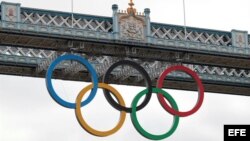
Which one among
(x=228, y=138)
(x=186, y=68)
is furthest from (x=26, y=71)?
(x=228, y=138)

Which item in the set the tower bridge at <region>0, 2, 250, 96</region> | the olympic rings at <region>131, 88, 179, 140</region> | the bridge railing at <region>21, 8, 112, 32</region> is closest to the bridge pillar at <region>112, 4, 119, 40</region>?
the tower bridge at <region>0, 2, 250, 96</region>

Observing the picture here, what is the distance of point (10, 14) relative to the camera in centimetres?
5659

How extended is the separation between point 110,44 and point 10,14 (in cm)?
581

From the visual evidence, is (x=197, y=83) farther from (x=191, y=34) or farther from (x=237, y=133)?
(x=237, y=133)

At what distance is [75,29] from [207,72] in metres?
12.0

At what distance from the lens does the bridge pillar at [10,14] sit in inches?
2210

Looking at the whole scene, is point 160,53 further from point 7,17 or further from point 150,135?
point 7,17

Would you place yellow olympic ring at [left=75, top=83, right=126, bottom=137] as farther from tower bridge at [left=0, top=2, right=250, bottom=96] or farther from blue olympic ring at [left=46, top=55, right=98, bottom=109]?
tower bridge at [left=0, top=2, right=250, bottom=96]

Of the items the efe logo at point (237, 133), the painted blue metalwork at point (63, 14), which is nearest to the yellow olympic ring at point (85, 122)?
the painted blue metalwork at point (63, 14)

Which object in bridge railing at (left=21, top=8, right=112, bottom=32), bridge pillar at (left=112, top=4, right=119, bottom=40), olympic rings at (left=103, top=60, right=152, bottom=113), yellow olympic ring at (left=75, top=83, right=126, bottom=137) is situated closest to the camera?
yellow olympic ring at (left=75, top=83, right=126, bottom=137)

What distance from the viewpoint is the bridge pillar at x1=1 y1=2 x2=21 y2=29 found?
56131mm

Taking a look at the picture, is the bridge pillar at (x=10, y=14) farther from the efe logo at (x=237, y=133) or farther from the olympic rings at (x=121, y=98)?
the efe logo at (x=237, y=133)

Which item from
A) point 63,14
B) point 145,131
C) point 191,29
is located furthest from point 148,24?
point 145,131

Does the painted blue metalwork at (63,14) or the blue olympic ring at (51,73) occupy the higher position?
the painted blue metalwork at (63,14)
